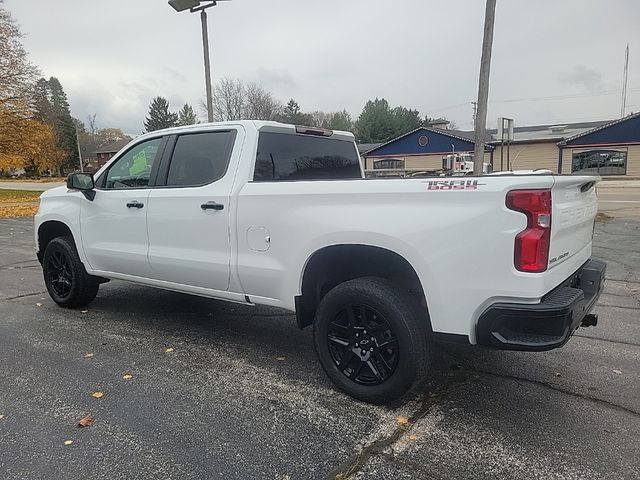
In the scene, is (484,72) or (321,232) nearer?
(321,232)

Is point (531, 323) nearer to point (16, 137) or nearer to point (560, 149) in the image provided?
point (16, 137)

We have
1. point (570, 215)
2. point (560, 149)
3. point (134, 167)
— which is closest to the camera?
point (570, 215)

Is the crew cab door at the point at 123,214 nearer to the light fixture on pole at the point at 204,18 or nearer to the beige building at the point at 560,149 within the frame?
the light fixture on pole at the point at 204,18

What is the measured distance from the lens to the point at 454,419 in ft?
10.0

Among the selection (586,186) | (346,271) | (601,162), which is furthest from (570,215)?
(601,162)

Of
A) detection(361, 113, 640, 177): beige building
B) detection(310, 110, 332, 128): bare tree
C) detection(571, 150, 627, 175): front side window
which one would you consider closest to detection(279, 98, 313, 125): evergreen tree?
detection(310, 110, 332, 128): bare tree

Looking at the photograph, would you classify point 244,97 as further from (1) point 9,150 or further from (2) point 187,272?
(2) point 187,272

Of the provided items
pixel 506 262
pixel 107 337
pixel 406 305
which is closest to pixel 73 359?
pixel 107 337

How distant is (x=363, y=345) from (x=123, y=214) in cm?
272

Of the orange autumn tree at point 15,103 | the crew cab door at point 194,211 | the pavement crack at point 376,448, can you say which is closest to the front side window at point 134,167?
the crew cab door at point 194,211

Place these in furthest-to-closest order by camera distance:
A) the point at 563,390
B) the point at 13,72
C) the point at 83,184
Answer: the point at 13,72, the point at 83,184, the point at 563,390

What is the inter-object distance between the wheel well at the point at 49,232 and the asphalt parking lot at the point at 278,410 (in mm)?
1048

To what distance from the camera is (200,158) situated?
13.7 feet

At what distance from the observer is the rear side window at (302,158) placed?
12.9ft
